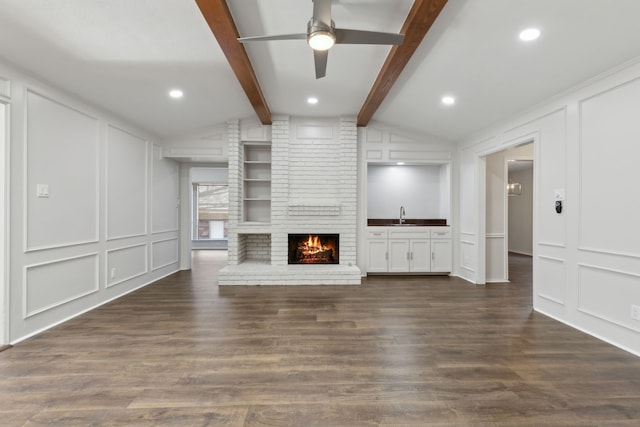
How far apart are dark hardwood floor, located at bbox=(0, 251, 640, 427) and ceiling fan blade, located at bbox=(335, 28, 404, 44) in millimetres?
2398

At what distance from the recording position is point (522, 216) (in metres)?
8.42

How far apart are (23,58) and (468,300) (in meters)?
5.35

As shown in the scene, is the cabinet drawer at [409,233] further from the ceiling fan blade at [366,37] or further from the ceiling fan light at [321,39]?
the ceiling fan light at [321,39]

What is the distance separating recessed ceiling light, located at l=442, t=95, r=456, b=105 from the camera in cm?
385

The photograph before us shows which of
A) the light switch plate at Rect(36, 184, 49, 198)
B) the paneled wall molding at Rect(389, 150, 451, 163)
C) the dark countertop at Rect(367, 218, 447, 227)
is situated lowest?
the dark countertop at Rect(367, 218, 447, 227)

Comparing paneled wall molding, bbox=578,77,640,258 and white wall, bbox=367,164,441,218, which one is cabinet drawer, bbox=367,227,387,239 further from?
paneled wall molding, bbox=578,77,640,258

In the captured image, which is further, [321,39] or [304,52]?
[304,52]

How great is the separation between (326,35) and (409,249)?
13.7 ft

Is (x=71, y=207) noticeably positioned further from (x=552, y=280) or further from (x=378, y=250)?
(x=552, y=280)

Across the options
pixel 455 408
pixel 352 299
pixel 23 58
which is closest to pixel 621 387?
pixel 455 408

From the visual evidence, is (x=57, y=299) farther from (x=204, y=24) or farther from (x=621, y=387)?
(x=621, y=387)

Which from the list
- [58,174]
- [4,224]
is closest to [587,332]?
[4,224]

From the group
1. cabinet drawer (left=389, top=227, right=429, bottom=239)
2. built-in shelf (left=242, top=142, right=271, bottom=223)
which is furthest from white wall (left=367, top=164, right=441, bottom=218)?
built-in shelf (left=242, top=142, right=271, bottom=223)

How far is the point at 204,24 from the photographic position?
8.30 feet
